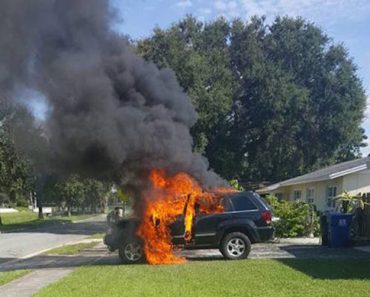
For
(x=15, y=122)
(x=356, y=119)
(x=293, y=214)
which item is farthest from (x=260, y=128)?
(x=15, y=122)

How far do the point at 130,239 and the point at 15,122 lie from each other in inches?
223

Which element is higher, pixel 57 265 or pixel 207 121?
pixel 207 121

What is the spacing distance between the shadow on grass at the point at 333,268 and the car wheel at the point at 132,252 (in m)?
3.40

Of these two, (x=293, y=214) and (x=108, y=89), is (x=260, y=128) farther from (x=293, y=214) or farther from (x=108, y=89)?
(x=108, y=89)

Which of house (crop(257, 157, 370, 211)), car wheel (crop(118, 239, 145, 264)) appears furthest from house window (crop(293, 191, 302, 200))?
car wheel (crop(118, 239, 145, 264))

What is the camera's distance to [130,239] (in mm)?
15281

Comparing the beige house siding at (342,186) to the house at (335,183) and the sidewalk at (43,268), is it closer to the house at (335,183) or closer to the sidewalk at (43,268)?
the house at (335,183)

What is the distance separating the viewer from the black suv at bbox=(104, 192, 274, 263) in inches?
603

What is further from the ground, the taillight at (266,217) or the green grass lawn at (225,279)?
the taillight at (266,217)

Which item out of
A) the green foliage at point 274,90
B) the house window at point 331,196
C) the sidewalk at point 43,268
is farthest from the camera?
the green foliage at point 274,90

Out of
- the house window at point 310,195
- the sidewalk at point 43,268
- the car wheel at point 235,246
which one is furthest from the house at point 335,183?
the sidewalk at point 43,268

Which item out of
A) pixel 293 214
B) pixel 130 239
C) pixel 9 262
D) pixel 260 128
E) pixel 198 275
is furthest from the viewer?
pixel 260 128

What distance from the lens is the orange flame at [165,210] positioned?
14914mm

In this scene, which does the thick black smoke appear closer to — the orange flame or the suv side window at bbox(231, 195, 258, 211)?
the orange flame
